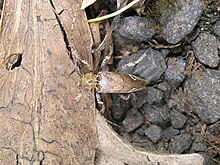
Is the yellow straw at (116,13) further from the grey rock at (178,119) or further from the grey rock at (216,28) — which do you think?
the grey rock at (178,119)

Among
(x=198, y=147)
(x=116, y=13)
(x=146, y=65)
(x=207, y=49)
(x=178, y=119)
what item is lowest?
(x=198, y=147)

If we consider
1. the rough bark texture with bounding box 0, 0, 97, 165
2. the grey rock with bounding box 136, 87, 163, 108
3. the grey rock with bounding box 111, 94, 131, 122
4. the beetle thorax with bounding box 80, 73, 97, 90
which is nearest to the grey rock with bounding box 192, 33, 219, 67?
the grey rock with bounding box 136, 87, 163, 108

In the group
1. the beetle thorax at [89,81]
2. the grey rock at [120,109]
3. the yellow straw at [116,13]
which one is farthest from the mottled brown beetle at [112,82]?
the yellow straw at [116,13]

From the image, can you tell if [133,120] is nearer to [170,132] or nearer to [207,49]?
[170,132]

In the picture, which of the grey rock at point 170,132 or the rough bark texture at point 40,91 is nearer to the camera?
the rough bark texture at point 40,91

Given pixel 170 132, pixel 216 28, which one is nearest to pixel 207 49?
pixel 216 28

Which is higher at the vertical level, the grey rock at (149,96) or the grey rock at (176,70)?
the grey rock at (176,70)
